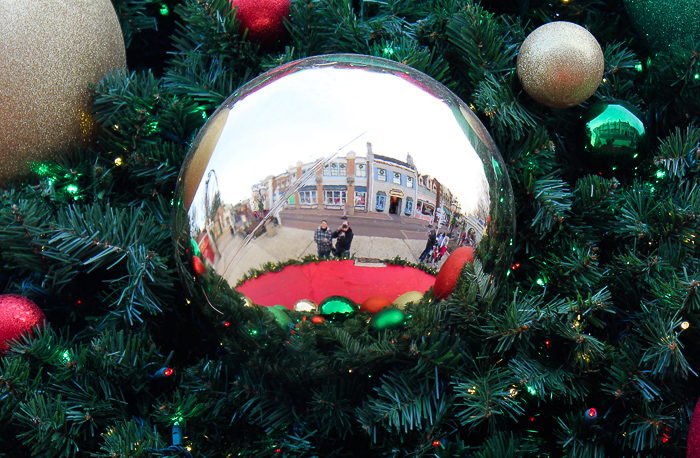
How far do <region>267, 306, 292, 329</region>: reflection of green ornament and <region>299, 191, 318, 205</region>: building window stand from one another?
0.36ft

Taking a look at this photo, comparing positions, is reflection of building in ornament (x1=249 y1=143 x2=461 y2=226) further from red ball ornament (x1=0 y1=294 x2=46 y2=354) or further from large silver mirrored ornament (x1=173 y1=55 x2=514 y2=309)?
red ball ornament (x1=0 y1=294 x2=46 y2=354)

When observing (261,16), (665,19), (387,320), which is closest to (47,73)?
(261,16)

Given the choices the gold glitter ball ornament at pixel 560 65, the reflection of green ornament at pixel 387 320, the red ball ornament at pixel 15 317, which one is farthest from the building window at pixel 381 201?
the red ball ornament at pixel 15 317

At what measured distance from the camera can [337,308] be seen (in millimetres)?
588

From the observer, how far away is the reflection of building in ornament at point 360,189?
565 millimetres

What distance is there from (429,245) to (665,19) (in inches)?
21.5

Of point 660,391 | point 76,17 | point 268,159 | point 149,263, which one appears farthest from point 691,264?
point 76,17

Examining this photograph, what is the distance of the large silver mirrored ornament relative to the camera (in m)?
0.57

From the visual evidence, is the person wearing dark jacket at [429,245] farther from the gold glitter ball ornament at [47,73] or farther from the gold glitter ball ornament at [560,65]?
the gold glitter ball ornament at [47,73]

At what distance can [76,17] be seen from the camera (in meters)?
0.83

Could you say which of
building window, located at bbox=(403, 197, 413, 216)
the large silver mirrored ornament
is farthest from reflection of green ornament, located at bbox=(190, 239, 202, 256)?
building window, located at bbox=(403, 197, 413, 216)

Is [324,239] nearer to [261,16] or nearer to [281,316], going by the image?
[281,316]

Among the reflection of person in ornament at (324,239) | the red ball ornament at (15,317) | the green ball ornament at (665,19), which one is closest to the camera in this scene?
the reflection of person in ornament at (324,239)

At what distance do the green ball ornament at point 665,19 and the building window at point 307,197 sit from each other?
606 mm
